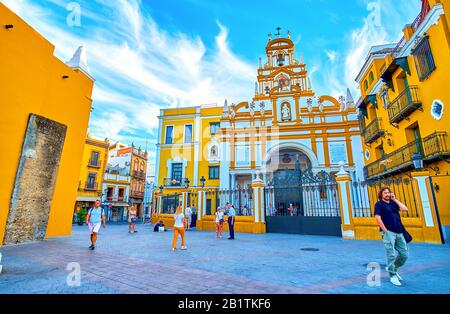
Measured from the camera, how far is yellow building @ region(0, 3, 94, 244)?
8.34 m

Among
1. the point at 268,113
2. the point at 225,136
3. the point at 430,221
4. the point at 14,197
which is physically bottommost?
the point at 430,221

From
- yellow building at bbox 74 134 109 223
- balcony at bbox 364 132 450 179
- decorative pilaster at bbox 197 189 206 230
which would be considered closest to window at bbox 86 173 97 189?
yellow building at bbox 74 134 109 223

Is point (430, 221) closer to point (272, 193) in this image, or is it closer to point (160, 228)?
point (272, 193)

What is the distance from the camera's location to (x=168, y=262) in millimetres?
5730

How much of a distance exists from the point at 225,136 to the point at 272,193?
1094 centimetres

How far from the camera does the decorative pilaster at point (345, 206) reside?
10534mm

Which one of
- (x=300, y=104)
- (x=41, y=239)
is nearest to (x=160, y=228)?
(x=41, y=239)

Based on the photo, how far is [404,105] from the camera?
1289 cm

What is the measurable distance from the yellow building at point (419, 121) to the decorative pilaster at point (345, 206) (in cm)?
39

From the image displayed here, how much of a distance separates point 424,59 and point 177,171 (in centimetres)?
2382

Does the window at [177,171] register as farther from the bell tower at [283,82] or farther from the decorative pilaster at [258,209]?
the decorative pilaster at [258,209]

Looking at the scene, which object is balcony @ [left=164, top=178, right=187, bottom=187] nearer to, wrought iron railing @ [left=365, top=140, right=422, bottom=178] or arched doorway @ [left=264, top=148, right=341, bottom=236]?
arched doorway @ [left=264, top=148, right=341, bottom=236]

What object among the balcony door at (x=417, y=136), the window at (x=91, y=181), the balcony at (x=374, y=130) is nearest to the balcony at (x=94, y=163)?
the window at (x=91, y=181)
